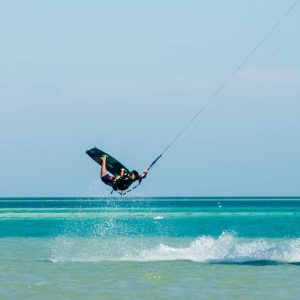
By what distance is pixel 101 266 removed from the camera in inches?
1227

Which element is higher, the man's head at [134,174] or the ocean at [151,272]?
the man's head at [134,174]

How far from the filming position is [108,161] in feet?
97.5

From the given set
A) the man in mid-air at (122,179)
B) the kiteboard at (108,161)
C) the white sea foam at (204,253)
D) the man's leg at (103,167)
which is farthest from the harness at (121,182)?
the white sea foam at (204,253)

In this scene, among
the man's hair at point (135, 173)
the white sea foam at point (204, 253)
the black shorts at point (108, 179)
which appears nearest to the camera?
the man's hair at point (135, 173)

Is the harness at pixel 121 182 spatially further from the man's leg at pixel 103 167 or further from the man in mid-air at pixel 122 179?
the man's leg at pixel 103 167

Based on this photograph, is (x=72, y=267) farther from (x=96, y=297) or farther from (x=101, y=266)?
(x=96, y=297)

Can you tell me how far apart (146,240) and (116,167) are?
20663 mm

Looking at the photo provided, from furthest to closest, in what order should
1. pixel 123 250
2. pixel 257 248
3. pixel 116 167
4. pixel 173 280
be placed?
pixel 123 250 < pixel 257 248 < pixel 116 167 < pixel 173 280

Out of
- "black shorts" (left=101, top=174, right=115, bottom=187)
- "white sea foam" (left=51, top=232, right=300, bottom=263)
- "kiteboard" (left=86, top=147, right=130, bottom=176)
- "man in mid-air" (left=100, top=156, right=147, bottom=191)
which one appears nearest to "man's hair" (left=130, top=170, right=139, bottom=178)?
"man in mid-air" (left=100, top=156, right=147, bottom=191)

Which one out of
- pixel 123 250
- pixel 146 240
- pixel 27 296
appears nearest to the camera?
pixel 27 296

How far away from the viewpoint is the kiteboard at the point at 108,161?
96.2 feet

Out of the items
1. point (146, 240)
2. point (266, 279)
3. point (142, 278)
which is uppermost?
point (266, 279)

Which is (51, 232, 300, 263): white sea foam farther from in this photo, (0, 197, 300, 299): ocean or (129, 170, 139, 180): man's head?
(129, 170, 139, 180): man's head

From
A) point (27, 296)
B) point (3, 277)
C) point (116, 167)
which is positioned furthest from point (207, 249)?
point (27, 296)
